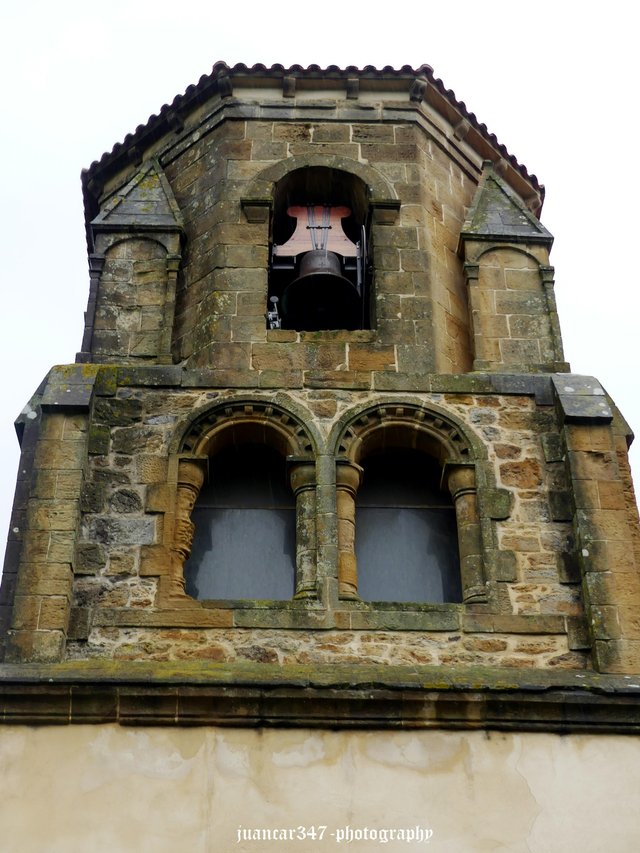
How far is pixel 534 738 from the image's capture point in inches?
387

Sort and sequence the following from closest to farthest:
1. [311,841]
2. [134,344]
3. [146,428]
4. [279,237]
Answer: [311,841], [146,428], [134,344], [279,237]

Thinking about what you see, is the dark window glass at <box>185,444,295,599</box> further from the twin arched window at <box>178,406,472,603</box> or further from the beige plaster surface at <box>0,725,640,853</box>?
the beige plaster surface at <box>0,725,640,853</box>

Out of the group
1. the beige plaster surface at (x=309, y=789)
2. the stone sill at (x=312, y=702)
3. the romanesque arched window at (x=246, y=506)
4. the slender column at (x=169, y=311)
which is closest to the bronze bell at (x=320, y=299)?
the slender column at (x=169, y=311)

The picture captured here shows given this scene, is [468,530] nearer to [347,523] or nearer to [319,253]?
[347,523]

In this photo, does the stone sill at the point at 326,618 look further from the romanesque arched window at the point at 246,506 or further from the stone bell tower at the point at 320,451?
the romanesque arched window at the point at 246,506

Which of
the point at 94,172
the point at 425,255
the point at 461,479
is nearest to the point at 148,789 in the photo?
the point at 461,479

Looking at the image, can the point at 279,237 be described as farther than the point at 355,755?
Yes

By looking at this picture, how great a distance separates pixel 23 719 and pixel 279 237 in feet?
20.0

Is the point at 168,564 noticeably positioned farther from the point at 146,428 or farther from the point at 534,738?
the point at 534,738

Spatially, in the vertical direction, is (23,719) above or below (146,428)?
below

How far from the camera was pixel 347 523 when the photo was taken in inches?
444

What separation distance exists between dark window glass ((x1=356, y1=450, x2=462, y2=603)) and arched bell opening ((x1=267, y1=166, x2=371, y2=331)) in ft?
6.10

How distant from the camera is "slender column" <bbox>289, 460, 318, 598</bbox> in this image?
35.7ft

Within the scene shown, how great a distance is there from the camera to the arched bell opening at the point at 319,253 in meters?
13.3
